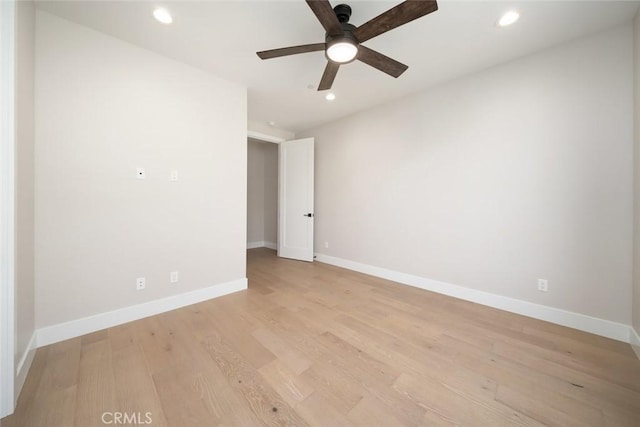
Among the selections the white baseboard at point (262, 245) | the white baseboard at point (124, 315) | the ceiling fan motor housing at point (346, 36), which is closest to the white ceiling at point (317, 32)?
the ceiling fan motor housing at point (346, 36)

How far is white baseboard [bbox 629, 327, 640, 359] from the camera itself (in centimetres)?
167

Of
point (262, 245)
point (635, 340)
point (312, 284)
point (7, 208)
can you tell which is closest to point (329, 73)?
point (7, 208)

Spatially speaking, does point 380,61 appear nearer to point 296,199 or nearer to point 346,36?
point 346,36

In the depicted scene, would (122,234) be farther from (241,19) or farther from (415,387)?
(415,387)

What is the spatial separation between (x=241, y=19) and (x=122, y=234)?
2.11m

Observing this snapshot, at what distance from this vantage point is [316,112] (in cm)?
370

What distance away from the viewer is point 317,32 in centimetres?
192

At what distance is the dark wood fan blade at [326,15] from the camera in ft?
4.27

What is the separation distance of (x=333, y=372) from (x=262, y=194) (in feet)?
15.9

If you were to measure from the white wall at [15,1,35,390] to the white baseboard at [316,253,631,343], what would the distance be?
343cm

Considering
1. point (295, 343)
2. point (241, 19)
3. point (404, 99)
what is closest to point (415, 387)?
point (295, 343)

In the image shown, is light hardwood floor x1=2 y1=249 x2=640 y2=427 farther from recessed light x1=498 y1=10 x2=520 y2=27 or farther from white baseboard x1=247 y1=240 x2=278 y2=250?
white baseboard x1=247 y1=240 x2=278 y2=250

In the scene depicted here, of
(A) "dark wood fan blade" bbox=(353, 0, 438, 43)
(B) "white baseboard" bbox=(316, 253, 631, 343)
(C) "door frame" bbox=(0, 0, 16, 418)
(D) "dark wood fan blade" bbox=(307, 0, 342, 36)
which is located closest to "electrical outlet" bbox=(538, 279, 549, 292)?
(B) "white baseboard" bbox=(316, 253, 631, 343)

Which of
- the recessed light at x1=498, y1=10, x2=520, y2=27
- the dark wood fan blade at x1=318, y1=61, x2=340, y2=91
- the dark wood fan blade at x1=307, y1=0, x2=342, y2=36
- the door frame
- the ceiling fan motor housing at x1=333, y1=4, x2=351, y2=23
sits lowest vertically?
the door frame
